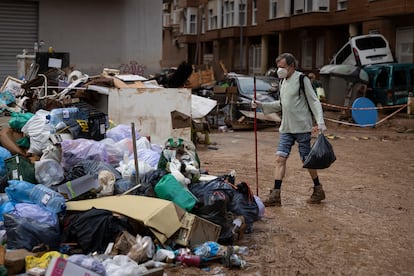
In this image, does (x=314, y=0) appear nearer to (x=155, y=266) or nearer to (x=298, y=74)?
(x=298, y=74)

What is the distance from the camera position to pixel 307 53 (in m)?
35.9

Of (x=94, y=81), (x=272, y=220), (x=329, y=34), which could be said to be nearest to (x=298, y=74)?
(x=272, y=220)

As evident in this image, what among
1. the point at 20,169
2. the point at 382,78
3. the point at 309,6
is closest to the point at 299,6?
the point at 309,6

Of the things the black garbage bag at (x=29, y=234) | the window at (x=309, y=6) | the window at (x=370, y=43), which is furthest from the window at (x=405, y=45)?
the black garbage bag at (x=29, y=234)

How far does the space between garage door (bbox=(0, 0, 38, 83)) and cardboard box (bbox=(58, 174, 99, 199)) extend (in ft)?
43.0

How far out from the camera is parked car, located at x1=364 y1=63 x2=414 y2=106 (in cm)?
2145

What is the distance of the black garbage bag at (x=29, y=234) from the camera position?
219 inches

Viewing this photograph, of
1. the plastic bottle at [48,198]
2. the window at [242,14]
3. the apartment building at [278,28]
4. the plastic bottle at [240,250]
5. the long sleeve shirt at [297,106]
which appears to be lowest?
the plastic bottle at [240,250]

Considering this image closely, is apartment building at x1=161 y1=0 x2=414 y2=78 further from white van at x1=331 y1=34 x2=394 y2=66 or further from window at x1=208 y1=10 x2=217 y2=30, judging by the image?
white van at x1=331 y1=34 x2=394 y2=66

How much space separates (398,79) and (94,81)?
12610 millimetres

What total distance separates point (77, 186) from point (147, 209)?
0.97 m

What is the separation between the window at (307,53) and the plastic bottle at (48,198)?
3022 centimetres

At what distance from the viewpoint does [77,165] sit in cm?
723

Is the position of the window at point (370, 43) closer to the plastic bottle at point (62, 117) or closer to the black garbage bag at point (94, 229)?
the plastic bottle at point (62, 117)
